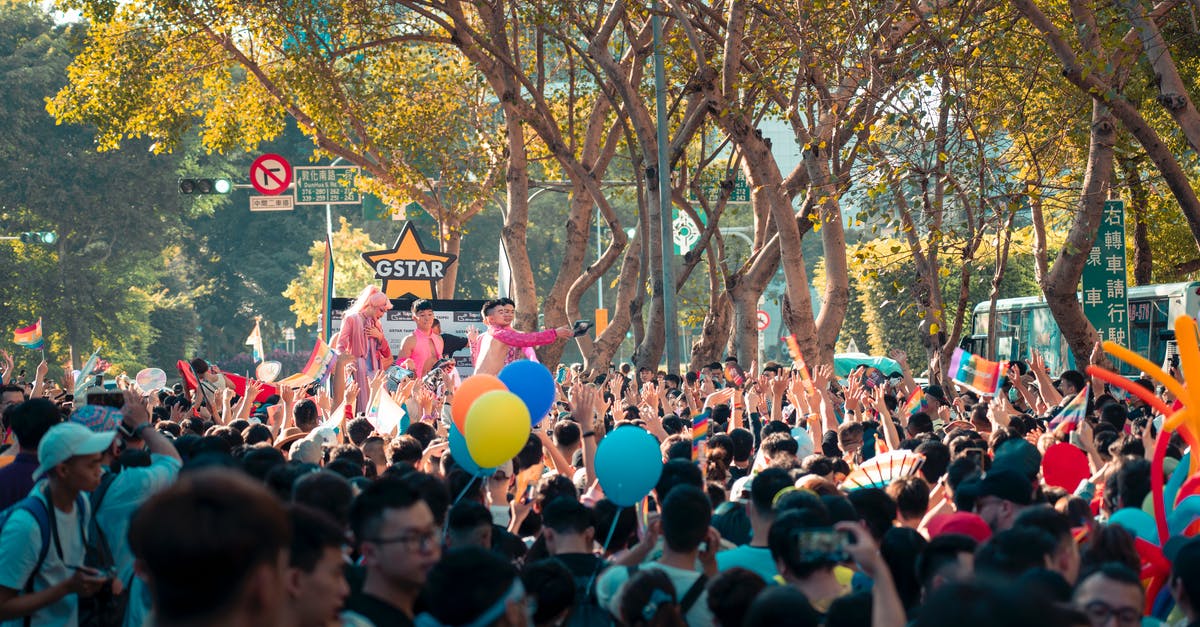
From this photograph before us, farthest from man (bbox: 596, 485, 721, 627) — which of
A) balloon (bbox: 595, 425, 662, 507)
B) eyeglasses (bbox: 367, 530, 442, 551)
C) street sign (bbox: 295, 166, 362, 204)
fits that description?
street sign (bbox: 295, 166, 362, 204)

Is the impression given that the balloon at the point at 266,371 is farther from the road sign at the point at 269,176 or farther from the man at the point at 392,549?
the road sign at the point at 269,176

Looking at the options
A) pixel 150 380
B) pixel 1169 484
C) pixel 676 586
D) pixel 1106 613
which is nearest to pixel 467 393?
pixel 676 586

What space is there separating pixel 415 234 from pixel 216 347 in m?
33.2

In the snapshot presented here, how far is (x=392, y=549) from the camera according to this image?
4004 mm

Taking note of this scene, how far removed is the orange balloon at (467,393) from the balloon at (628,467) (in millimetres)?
1010

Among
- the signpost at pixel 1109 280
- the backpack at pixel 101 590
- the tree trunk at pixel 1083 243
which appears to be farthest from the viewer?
the signpost at pixel 1109 280

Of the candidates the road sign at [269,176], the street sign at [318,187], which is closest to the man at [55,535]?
the road sign at [269,176]

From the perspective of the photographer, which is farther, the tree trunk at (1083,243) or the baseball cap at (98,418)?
the tree trunk at (1083,243)

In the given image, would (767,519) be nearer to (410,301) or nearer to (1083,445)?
(1083,445)

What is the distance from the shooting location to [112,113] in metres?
20.8

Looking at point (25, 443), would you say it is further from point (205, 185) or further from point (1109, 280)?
point (205, 185)

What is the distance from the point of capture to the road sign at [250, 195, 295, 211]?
3127cm

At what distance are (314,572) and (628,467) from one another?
2121mm

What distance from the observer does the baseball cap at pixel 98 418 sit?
19.5ft
